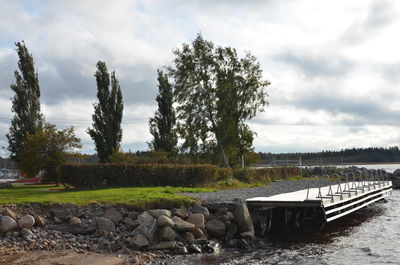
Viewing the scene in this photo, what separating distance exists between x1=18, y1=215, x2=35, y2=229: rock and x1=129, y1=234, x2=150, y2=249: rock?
322 cm

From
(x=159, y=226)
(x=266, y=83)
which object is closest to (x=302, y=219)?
(x=159, y=226)

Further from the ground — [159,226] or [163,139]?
[163,139]

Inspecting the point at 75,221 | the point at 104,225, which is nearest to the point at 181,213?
the point at 104,225

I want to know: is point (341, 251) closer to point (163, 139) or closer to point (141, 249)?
point (141, 249)

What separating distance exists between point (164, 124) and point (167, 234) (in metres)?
29.1

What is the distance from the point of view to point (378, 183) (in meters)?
27.5

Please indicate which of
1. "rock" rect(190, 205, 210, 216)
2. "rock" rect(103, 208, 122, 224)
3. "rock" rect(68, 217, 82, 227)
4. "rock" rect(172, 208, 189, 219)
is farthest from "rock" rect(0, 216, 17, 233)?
"rock" rect(190, 205, 210, 216)

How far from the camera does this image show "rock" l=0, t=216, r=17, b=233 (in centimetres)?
1277

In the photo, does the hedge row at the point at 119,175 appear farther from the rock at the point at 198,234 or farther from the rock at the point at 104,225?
the rock at the point at 198,234

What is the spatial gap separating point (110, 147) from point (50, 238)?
23945 millimetres

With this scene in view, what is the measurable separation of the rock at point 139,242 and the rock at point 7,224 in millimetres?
3618

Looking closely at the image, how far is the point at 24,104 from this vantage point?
33.3 metres

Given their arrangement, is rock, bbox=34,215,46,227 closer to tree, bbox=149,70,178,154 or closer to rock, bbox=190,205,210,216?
rock, bbox=190,205,210,216

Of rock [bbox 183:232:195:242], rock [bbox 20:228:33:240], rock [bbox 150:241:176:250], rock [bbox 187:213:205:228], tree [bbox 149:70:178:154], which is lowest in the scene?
rock [bbox 150:241:176:250]
